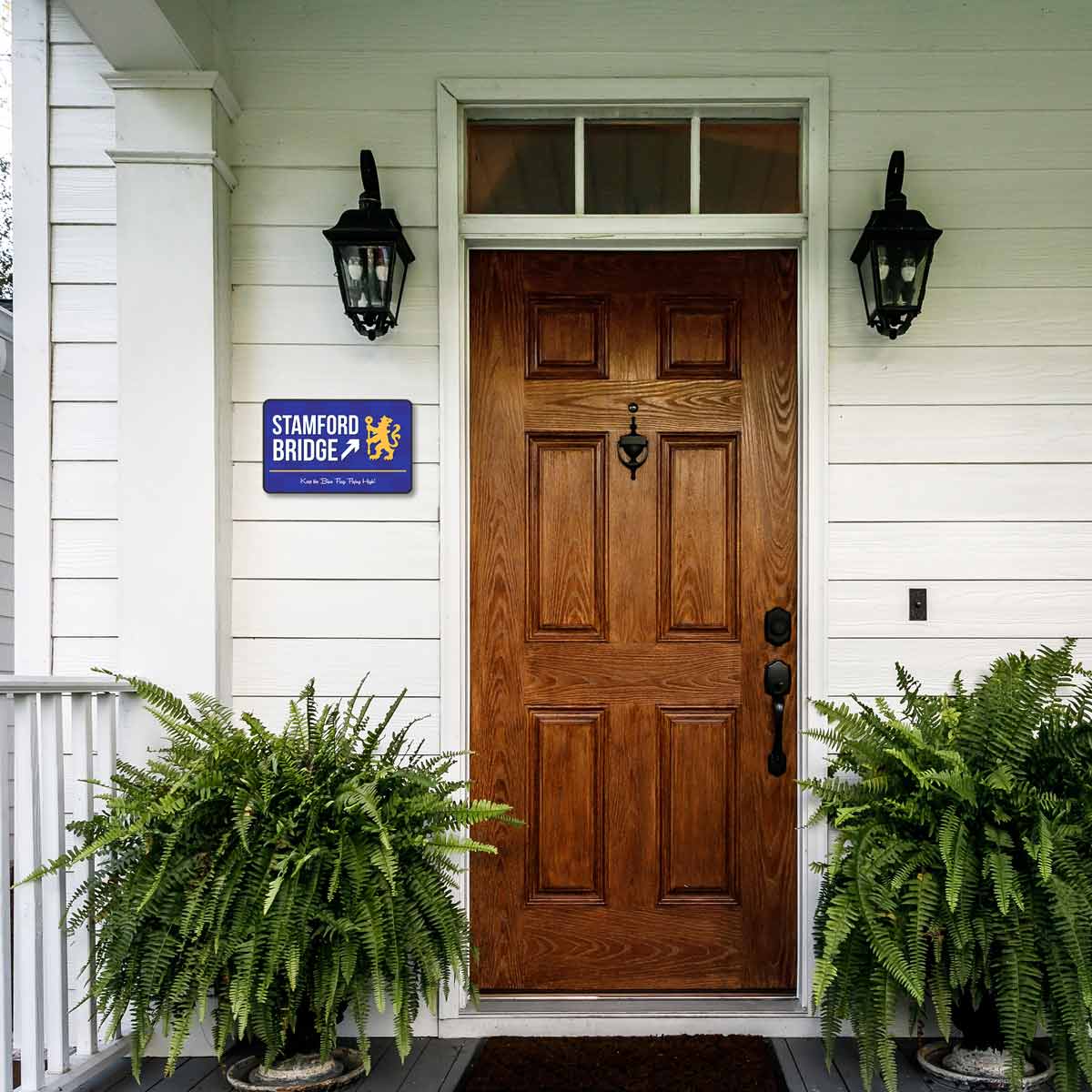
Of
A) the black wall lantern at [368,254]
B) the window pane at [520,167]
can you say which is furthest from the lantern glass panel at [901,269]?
the black wall lantern at [368,254]

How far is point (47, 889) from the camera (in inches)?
87.7

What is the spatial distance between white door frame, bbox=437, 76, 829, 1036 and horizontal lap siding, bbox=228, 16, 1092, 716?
40 mm

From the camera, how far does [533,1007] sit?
102 inches

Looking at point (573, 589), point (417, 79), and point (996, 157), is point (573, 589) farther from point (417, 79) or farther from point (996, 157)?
point (996, 157)

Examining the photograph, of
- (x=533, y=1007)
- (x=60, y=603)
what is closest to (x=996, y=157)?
(x=533, y=1007)

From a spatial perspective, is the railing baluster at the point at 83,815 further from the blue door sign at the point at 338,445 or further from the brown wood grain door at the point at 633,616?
the brown wood grain door at the point at 633,616

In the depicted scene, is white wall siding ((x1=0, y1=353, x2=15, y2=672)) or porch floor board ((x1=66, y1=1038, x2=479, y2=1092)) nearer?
porch floor board ((x1=66, y1=1038, x2=479, y2=1092))

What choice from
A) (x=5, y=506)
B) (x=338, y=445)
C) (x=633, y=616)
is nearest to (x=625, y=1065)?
(x=633, y=616)

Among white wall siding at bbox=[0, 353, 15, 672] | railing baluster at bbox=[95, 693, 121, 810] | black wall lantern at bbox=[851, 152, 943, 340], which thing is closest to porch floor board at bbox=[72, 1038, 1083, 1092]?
railing baluster at bbox=[95, 693, 121, 810]

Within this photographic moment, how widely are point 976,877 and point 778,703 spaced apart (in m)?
0.70

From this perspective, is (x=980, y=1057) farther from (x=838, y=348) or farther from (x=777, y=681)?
(x=838, y=348)

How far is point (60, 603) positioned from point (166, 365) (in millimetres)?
685

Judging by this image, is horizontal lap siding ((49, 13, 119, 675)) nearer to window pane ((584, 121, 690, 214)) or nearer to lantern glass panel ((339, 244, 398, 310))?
lantern glass panel ((339, 244, 398, 310))

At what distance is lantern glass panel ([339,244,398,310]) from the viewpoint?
2453 mm
